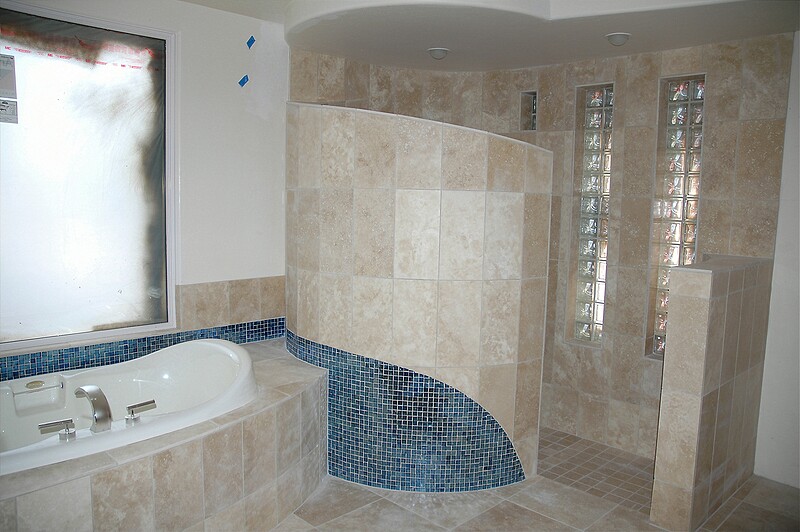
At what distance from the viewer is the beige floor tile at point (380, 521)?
2.79 meters

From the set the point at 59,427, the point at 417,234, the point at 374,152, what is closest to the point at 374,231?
the point at 417,234

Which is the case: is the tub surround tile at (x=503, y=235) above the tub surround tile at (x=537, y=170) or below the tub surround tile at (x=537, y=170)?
below

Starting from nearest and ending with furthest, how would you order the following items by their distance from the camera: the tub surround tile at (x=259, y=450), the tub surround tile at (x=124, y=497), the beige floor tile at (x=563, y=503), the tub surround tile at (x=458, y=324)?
the tub surround tile at (x=124, y=497)
the tub surround tile at (x=259, y=450)
the beige floor tile at (x=563, y=503)
the tub surround tile at (x=458, y=324)

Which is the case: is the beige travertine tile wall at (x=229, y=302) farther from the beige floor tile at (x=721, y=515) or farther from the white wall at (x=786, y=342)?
the white wall at (x=786, y=342)

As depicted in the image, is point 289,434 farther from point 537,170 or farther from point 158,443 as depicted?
point 537,170

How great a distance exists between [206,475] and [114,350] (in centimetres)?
109

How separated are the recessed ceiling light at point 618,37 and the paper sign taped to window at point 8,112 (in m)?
2.95

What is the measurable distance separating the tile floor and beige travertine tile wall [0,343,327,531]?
22 cm

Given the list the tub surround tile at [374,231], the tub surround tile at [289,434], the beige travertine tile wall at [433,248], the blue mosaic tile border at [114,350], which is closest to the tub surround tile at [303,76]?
the beige travertine tile wall at [433,248]

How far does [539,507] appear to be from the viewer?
9.92 feet

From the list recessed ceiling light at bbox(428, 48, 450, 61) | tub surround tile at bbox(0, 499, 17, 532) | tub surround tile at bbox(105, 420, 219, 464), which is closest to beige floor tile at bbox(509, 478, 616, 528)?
tub surround tile at bbox(105, 420, 219, 464)

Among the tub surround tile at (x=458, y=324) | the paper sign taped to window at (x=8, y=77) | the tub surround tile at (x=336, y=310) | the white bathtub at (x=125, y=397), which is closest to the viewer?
the white bathtub at (x=125, y=397)

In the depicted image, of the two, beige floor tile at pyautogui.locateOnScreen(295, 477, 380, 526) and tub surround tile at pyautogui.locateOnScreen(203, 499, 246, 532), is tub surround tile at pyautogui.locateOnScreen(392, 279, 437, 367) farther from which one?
tub surround tile at pyautogui.locateOnScreen(203, 499, 246, 532)

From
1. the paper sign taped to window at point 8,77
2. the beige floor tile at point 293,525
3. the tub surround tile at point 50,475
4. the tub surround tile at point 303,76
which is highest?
the tub surround tile at point 303,76
